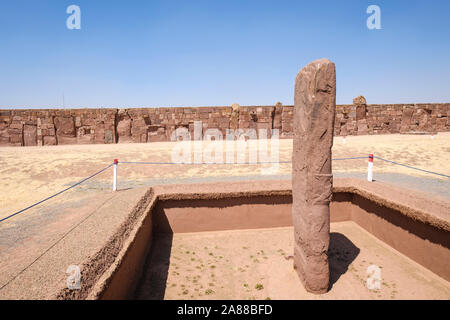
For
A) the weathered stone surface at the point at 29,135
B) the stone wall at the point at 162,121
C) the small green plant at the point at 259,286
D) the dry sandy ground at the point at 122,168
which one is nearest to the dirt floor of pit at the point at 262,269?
the small green plant at the point at 259,286

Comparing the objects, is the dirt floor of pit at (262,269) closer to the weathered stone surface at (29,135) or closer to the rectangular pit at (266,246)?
the rectangular pit at (266,246)

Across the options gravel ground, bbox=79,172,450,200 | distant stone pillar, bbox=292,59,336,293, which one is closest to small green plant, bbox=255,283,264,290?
distant stone pillar, bbox=292,59,336,293

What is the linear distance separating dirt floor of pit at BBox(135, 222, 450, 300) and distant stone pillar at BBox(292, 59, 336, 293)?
1.48ft

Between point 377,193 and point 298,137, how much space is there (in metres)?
2.50

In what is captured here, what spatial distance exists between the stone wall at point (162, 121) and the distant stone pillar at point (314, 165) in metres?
10.2

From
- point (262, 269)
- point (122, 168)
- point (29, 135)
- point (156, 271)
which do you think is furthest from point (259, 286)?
point (29, 135)

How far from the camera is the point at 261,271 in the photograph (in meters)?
3.89

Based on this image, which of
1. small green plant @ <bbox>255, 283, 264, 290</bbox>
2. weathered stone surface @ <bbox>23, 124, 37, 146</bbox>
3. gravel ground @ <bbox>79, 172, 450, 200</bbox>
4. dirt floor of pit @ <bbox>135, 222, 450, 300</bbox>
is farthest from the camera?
weathered stone surface @ <bbox>23, 124, 37, 146</bbox>

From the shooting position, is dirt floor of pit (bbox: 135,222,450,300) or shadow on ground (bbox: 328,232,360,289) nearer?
dirt floor of pit (bbox: 135,222,450,300)

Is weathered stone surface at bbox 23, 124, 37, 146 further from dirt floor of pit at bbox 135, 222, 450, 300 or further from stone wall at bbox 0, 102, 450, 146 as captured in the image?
dirt floor of pit at bbox 135, 222, 450, 300

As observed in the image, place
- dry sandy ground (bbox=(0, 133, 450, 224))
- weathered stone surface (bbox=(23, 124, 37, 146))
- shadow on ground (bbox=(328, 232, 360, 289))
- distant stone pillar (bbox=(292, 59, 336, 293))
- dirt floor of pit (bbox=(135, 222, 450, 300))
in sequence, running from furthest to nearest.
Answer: weathered stone surface (bbox=(23, 124, 37, 146)), dry sandy ground (bbox=(0, 133, 450, 224)), shadow on ground (bbox=(328, 232, 360, 289)), dirt floor of pit (bbox=(135, 222, 450, 300)), distant stone pillar (bbox=(292, 59, 336, 293))

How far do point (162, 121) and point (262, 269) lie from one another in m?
10.5

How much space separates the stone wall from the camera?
12.2 metres
